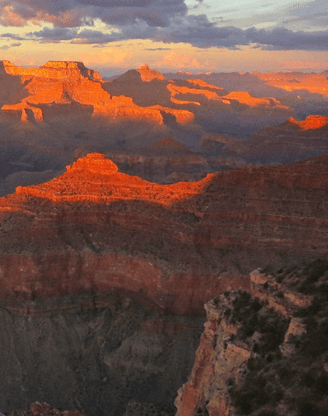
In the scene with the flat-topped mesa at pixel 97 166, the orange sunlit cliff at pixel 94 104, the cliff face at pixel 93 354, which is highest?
the flat-topped mesa at pixel 97 166

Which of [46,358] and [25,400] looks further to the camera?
[46,358]

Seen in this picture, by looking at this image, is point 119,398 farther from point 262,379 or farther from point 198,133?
point 198,133

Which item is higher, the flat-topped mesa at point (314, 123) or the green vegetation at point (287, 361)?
the green vegetation at point (287, 361)

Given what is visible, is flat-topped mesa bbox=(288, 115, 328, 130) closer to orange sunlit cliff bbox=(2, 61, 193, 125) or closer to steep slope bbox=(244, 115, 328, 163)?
steep slope bbox=(244, 115, 328, 163)

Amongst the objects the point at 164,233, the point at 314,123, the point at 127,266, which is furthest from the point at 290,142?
the point at 127,266

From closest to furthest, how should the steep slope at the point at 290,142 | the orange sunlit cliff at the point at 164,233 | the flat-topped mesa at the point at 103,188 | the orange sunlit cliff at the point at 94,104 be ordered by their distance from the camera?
the orange sunlit cliff at the point at 164,233 → the flat-topped mesa at the point at 103,188 → the steep slope at the point at 290,142 → the orange sunlit cliff at the point at 94,104

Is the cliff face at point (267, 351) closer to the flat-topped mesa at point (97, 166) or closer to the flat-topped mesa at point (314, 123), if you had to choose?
the flat-topped mesa at point (97, 166)

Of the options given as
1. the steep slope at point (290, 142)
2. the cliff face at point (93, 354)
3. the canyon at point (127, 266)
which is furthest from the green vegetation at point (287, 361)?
the steep slope at point (290, 142)

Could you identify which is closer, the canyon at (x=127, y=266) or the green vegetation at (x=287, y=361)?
the green vegetation at (x=287, y=361)

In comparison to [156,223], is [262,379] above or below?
above

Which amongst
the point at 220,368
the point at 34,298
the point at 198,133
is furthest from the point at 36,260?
the point at 198,133
